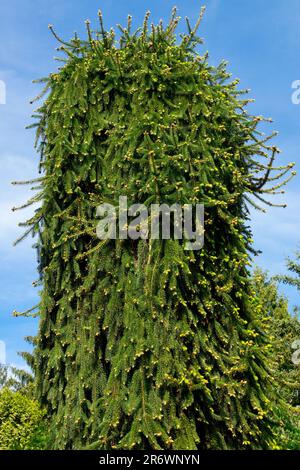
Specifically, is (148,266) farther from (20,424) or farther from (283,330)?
(283,330)

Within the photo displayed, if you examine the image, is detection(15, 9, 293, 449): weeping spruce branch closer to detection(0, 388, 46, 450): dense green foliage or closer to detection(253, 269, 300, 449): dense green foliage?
detection(0, 388, 46, 450): dense green foliage

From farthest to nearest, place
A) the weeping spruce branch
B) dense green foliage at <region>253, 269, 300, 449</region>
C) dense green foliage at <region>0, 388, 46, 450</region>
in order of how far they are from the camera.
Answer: dense green foliage at <region>253, 269, 300, 449</region> → dense green foliage at <region>0, 388, 46, 450</region> → the weeping spruce branch

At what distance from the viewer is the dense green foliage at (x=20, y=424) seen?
5.91 meters

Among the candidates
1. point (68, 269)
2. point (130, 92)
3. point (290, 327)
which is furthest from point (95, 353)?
point (290, 327)

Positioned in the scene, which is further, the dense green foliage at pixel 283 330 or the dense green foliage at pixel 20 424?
the dense green foliage at pixel 283 330

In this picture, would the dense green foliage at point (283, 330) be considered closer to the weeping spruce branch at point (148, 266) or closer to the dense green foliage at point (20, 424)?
the weeping spruce branch at point (148, 266)

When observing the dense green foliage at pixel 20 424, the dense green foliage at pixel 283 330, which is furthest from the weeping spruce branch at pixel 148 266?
the dense green foliage at pixel 283 330

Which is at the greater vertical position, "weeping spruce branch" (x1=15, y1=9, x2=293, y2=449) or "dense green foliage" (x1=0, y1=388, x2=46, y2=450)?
"weeping spruce branch" (x1=15, y1=9, x2=293, y2=449)

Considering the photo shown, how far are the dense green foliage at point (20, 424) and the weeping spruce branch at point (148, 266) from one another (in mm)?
213

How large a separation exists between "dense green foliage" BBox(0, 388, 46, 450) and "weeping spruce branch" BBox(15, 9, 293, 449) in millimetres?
213

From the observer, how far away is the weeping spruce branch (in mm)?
5148

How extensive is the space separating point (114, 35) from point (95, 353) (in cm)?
335

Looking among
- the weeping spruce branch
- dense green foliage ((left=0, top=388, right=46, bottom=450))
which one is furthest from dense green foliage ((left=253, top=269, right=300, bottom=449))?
dense green foliage ((left=0, top=388, right=46, bottom=450))
